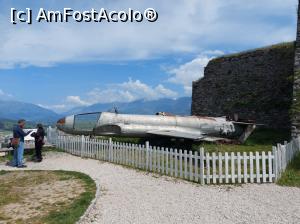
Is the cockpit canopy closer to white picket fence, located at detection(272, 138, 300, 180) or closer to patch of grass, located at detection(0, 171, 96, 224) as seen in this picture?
→ patch of grass, located at detection(0, 171, 96, 224)

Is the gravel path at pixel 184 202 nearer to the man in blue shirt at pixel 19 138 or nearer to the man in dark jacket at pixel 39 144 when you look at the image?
the man in blue shirt at pixel 19 138

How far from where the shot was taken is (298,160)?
1434 cm

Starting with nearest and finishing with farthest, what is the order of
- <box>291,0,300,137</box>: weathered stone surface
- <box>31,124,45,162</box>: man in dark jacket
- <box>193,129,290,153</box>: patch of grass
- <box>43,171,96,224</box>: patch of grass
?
<box>43,171,96,224</box>: patch of grass, <box>31,124,45,162</box>: man in dark jacket, <box>291,0,300,137</box>: weathered stone surface, <box>193,129,290,153</box>: patch of grass

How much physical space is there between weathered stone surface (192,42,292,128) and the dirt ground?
60.2 feet

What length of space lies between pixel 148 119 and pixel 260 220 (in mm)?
12261

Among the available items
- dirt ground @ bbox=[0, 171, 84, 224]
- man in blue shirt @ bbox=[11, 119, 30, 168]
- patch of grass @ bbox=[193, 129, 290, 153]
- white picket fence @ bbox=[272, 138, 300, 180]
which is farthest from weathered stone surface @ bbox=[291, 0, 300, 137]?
man in blue shirt @ bbox=[11, 119, 30, 168]

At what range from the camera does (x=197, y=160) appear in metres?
11.8

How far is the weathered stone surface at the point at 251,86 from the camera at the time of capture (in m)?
26.0

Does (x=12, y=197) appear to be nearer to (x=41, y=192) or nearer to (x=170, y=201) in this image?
(x=41, y=192)

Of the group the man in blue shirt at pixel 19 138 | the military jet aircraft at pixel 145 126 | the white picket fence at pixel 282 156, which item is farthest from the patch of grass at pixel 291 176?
the man in blue shirt at pixel 19 138

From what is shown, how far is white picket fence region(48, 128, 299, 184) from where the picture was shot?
1155 centimetres

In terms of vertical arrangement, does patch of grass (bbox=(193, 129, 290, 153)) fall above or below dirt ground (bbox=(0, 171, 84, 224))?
above

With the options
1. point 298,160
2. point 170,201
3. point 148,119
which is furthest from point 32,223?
point 148,119

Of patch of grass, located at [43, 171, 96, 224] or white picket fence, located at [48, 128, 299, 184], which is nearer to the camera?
patch of grass, located at [43, 171, 96, 224]
